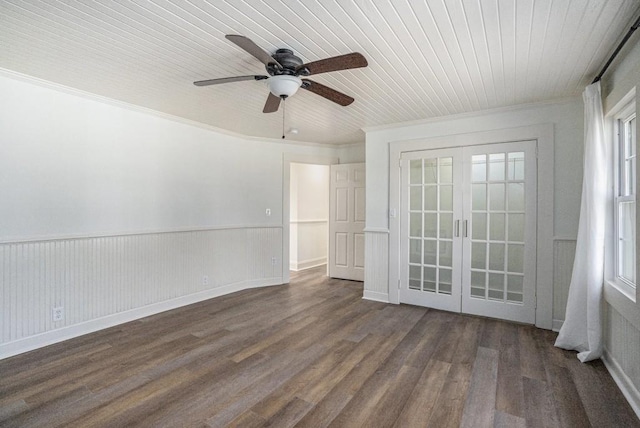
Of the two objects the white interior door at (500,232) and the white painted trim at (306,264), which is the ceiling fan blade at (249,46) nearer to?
the white interior door at (500,232)

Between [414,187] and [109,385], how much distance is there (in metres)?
3.74

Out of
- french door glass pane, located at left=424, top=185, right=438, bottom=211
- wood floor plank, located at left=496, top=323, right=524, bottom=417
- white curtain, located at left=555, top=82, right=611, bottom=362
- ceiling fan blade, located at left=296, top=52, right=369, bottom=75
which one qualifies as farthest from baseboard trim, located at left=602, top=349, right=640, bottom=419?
ceiling fan blade, located at left=296, top=52, right=369, bottom=75

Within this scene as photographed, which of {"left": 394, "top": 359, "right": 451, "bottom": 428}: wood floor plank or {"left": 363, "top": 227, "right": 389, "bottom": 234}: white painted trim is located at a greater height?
{"left": 363, "top": 227, "right": 389, "bottom": 234}: white painted trim

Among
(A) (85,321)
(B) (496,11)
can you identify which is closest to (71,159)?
(A) (85,321)

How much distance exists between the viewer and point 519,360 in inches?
104

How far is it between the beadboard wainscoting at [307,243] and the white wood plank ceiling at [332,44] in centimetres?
360

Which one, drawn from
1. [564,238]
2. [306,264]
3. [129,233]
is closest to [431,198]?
[564,238]

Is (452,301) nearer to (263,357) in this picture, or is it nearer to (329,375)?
(329,375)

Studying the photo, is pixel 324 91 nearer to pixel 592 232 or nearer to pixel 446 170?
pixel 446 170

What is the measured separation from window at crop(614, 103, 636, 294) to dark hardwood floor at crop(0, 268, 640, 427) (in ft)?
2.73

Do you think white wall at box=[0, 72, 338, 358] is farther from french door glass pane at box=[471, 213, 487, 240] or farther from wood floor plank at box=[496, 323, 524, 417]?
wood floor plank at box=[496, 323, 524, 417]

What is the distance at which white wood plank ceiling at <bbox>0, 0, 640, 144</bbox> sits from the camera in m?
1.82

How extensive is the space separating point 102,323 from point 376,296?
3.30 meters

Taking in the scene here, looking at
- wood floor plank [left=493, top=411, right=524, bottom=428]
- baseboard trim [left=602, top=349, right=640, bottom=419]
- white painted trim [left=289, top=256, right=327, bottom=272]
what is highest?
white painted trim [left=289, top=256, right=327, bottom=272]
